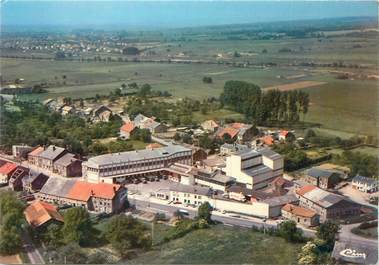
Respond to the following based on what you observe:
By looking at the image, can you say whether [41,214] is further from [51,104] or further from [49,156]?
[51,104]

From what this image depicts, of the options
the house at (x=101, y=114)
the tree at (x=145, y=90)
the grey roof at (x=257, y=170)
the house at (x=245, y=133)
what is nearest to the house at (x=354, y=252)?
the grey roof at (x=257, y=170)

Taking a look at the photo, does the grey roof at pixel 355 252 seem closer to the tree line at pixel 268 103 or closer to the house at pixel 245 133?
the house at pixel 245 133

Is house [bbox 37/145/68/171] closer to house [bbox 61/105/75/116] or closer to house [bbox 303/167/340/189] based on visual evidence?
house [bbox 61/105/75/116]

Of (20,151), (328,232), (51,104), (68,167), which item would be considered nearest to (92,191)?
(68,167)

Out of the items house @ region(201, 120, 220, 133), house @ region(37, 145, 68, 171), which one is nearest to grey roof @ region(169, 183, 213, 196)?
house @ region(37, 145, 68, 171)

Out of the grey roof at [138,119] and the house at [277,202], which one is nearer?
the house at [277,202]

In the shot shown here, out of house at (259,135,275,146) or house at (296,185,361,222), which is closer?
house at (296,185,361,222)

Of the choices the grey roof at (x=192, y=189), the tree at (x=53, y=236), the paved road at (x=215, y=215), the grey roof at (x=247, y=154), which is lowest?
the paved road at (x=215, y=215)
